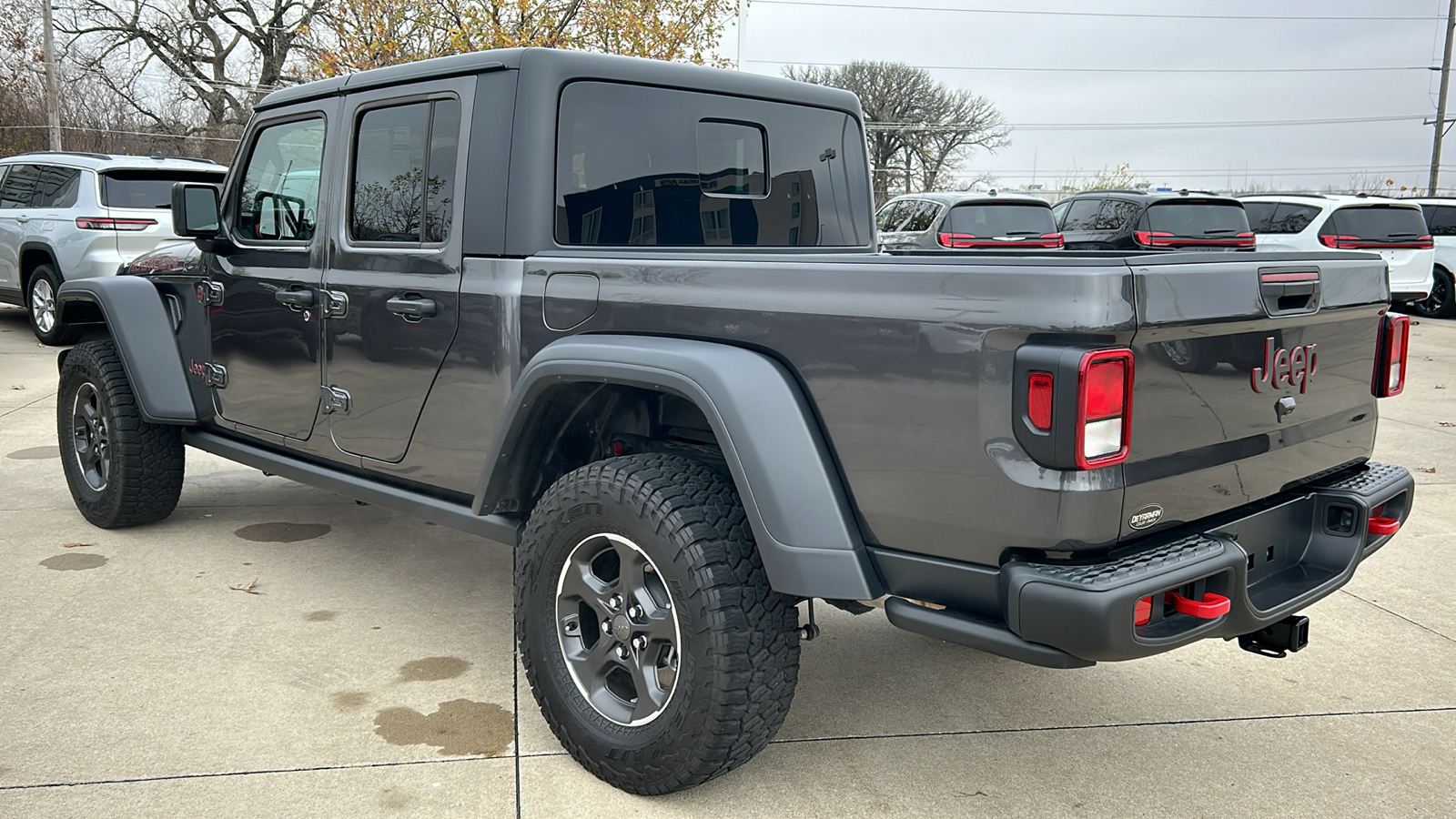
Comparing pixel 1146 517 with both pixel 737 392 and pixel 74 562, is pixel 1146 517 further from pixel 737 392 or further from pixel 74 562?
pixel 74 562

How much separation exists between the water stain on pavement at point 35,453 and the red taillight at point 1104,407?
6.47 meters

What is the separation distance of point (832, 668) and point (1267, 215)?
1388 cm

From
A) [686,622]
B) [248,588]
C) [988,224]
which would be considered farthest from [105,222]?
[686,622]

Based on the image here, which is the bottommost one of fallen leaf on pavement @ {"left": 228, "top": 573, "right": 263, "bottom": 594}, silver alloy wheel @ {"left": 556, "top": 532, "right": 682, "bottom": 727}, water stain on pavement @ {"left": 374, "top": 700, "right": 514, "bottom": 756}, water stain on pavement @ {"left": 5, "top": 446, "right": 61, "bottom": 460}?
water stain on pavement @ {"left": 374, "top": 700, "right": 514, "bottom": 756}

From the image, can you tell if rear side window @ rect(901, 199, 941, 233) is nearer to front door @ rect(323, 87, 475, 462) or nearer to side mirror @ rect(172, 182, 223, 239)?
side mirror @ rect(172, 182, 223, 239)

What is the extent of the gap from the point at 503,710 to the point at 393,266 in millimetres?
1420

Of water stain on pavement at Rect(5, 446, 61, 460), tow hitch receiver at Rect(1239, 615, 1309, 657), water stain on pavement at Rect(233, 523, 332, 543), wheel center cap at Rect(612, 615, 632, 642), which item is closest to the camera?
tow hitch receiver at Rect(1239, 615, 1309, 657)

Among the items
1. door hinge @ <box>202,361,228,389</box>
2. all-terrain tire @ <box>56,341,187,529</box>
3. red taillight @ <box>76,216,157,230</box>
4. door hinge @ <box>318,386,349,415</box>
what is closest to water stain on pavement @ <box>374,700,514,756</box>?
door hinge @ <box>318,386,349,415</box>

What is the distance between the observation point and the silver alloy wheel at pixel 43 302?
452 inches

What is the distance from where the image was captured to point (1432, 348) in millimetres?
13305

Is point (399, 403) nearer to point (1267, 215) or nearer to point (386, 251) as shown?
point (386, 251)

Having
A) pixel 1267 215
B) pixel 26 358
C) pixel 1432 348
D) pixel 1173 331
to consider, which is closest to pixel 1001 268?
pixel 1173 331

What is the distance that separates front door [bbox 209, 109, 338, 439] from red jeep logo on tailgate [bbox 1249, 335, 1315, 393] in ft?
9.51

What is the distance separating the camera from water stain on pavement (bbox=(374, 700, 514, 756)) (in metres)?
3.16
